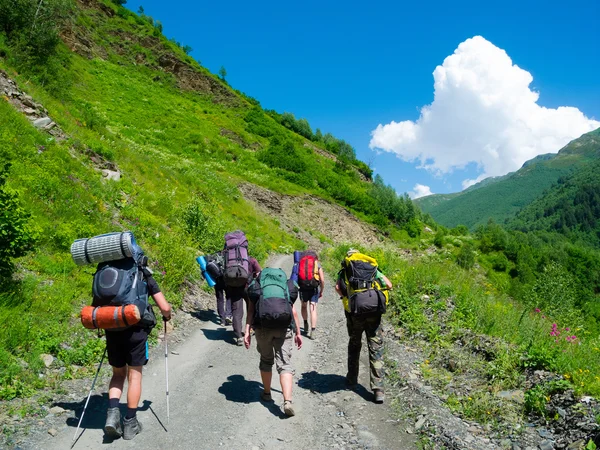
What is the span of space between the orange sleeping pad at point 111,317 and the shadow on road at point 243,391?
2.43 meters

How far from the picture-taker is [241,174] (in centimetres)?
3734

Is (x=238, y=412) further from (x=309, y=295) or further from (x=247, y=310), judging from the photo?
(x=309, y=295)

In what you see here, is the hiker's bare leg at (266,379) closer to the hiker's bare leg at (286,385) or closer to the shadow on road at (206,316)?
the hiker's bare leg at (286,385)

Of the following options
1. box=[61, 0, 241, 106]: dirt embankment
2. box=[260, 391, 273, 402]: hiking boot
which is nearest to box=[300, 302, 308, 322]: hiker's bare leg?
box=[260, 391, 273, 402]: hiking boot

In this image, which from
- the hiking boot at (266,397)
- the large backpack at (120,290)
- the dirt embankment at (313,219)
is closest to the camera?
the large backpack at (120,290)

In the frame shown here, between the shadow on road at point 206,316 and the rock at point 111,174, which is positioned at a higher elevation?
the rock at point 111,174

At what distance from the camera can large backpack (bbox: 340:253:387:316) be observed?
19.5 ft

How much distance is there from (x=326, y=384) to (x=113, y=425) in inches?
147

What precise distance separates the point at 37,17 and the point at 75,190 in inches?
530

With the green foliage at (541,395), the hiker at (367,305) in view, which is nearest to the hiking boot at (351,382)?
the hiker at (367,305)

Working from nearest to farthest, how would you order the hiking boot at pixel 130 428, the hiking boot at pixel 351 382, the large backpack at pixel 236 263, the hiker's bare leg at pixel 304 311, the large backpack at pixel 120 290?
the large backpack at pixel 120 290 → the hiking boot at pixel 130 428 → the hiking boot at pixel 351 382 → the large backpack at pixel 236 263 → the hiker's bare leg at pixel 304 311

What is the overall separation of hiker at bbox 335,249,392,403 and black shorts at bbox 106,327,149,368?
3.17 meters

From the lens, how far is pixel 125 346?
458 centimetres

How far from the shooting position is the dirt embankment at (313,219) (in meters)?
33.2
